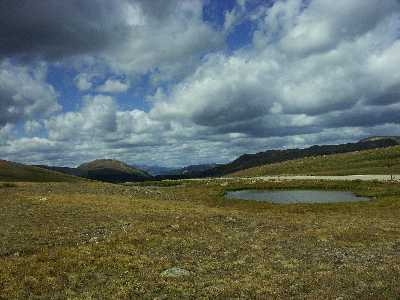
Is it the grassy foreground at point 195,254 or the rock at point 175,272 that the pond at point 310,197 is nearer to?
the grassy foreground at point 195,254

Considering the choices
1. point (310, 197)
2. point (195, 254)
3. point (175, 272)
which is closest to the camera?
point (175, 272)

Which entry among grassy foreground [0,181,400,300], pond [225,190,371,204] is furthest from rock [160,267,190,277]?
→ pond [225,190,371,204]

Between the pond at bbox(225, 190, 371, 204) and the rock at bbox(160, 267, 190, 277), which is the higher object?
the rock at bbox(160, 267, 190, 277)

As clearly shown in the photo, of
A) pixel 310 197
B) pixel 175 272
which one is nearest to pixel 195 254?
pixel 175 272

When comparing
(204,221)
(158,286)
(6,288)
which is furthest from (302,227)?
(6,288)

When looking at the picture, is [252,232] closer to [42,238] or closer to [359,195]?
[42,238]

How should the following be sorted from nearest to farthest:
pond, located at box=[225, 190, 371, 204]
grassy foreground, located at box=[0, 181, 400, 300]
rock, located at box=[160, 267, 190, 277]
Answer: grassy foreground, located at box=[0, 181, 400, 300] → rock, located at box=[160, 267, 190, 277] → pond, located at box=[225, 190, 371, 204]

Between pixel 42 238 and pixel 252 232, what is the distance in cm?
1864

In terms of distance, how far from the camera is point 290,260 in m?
27.9

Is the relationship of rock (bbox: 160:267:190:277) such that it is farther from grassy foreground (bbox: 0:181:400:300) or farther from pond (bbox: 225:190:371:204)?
pond (bbox: 225:190:371:204)

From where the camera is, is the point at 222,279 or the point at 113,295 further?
the point at 222,279

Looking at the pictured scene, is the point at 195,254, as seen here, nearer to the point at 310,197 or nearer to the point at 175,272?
the point at 175,272

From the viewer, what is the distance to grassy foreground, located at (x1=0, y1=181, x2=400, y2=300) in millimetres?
21391

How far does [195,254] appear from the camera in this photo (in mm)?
30047
